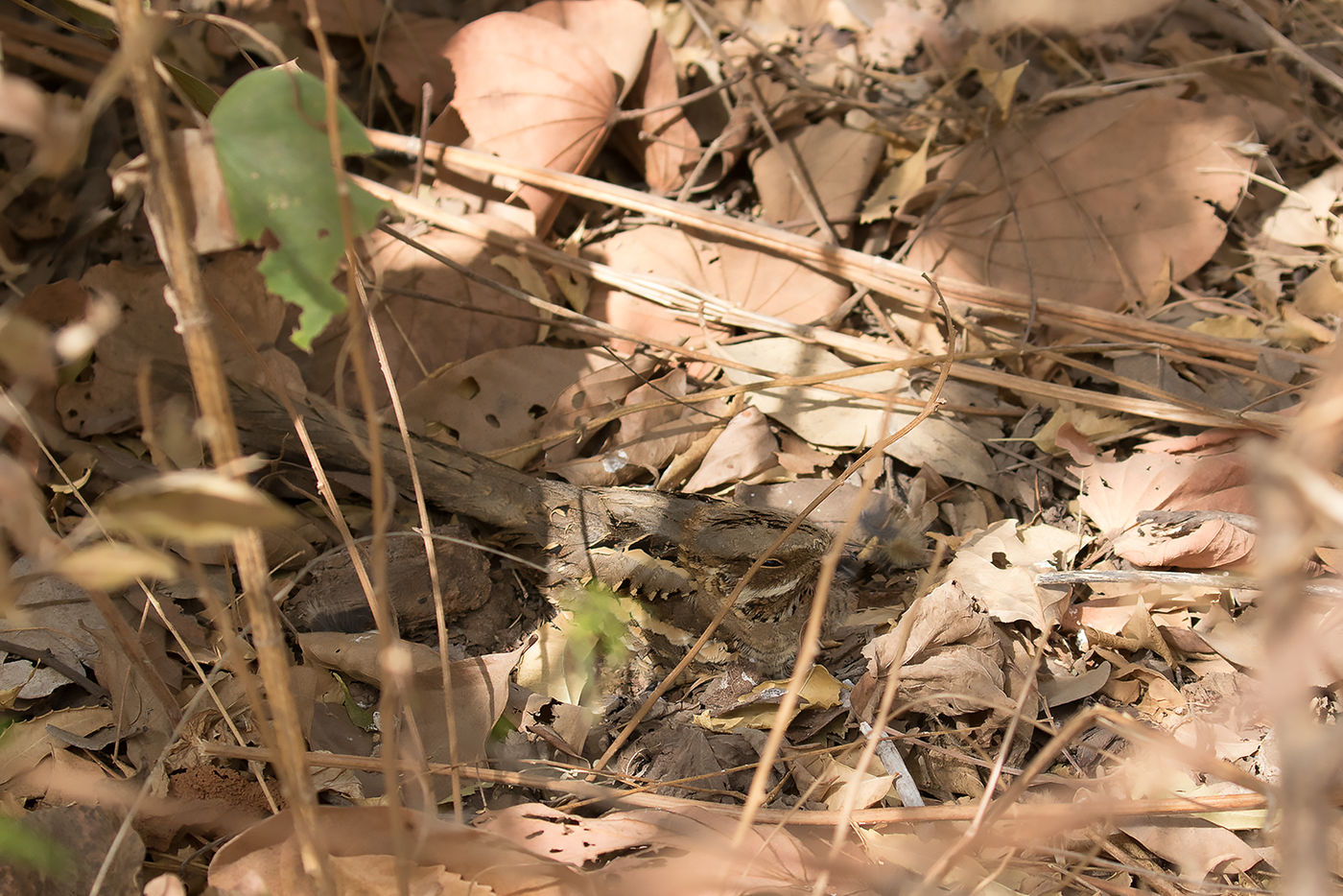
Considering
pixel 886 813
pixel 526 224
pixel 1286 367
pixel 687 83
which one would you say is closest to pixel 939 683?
pixel 886 813

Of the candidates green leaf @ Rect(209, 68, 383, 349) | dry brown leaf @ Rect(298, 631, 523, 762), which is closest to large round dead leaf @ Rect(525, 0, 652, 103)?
dry brown leaf @ Rect(298, 631, 523, 762)

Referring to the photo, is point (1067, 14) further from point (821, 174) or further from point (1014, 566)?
point (1014, 566)

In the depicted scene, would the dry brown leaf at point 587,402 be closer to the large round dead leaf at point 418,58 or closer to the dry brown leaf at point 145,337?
the dry brown leaf at point 145,337

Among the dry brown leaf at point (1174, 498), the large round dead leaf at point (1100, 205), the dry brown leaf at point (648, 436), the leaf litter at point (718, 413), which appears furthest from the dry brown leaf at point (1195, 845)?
the large round dead leaf at point (1100, 205)

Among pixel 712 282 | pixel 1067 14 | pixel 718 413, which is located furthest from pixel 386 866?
pixel 1067 14

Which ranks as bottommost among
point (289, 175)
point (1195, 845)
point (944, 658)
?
point (1195, 845)

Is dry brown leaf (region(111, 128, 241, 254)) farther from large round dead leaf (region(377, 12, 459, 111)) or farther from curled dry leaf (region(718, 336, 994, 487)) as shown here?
curled dry leaf (region(718, 336, 994, 487))
